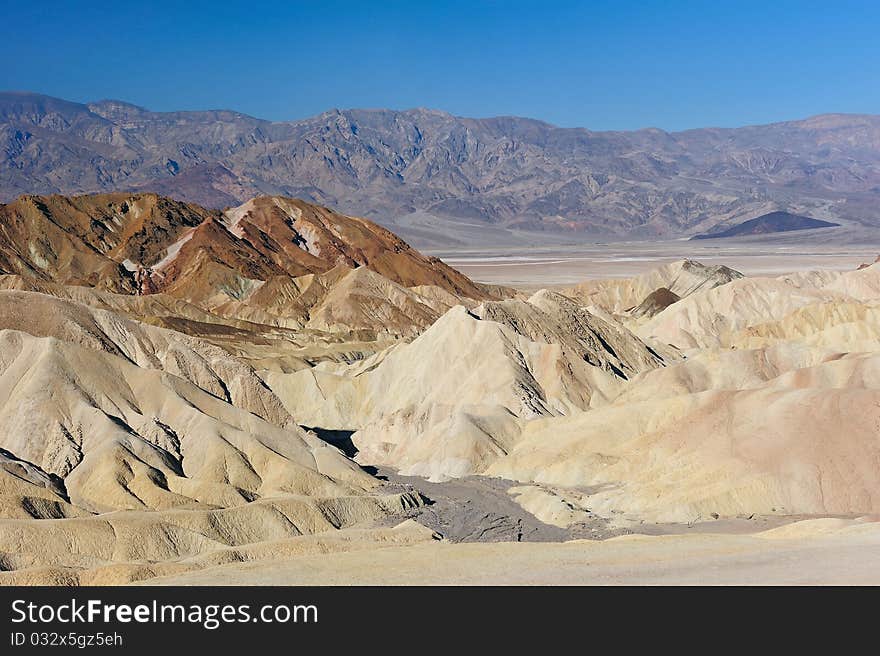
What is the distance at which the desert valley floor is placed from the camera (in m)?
39.4

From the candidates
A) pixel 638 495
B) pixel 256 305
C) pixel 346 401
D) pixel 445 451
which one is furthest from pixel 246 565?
pixel 256 305

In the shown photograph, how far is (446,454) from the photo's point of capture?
6744 cm

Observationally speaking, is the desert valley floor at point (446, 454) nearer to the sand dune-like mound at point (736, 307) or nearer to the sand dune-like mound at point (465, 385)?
the sand dune-like mound at point (465, 385)

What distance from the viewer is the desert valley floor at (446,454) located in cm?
3944

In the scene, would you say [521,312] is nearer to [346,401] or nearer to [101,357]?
[346,401]

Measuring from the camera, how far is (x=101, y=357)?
220 ft

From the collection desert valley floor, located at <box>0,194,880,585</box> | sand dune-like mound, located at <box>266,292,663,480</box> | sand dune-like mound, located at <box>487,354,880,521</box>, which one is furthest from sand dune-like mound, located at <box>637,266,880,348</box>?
sand dune-like mound, located at <box>487,354,880,521</box>

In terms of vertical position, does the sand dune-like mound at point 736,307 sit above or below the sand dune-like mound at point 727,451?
above

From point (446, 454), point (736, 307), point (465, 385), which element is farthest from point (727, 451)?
point (736, 307)

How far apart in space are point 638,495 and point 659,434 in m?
7.93

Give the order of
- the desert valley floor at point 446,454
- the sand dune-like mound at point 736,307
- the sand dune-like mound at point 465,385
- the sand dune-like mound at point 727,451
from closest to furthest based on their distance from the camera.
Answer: the desert valley floor at point 446,454 < the sand dune-like mound at point 727,451 < the sand dune-like mound at point 465,385 < the sand dune-like mound at point 736,307

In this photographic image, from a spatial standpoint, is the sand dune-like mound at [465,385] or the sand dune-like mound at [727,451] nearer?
the sand dune-like mound at [727,451]

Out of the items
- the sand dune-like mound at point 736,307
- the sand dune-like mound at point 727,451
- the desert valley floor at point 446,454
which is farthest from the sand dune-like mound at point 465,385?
the sand dune-like mound at point 736,307
